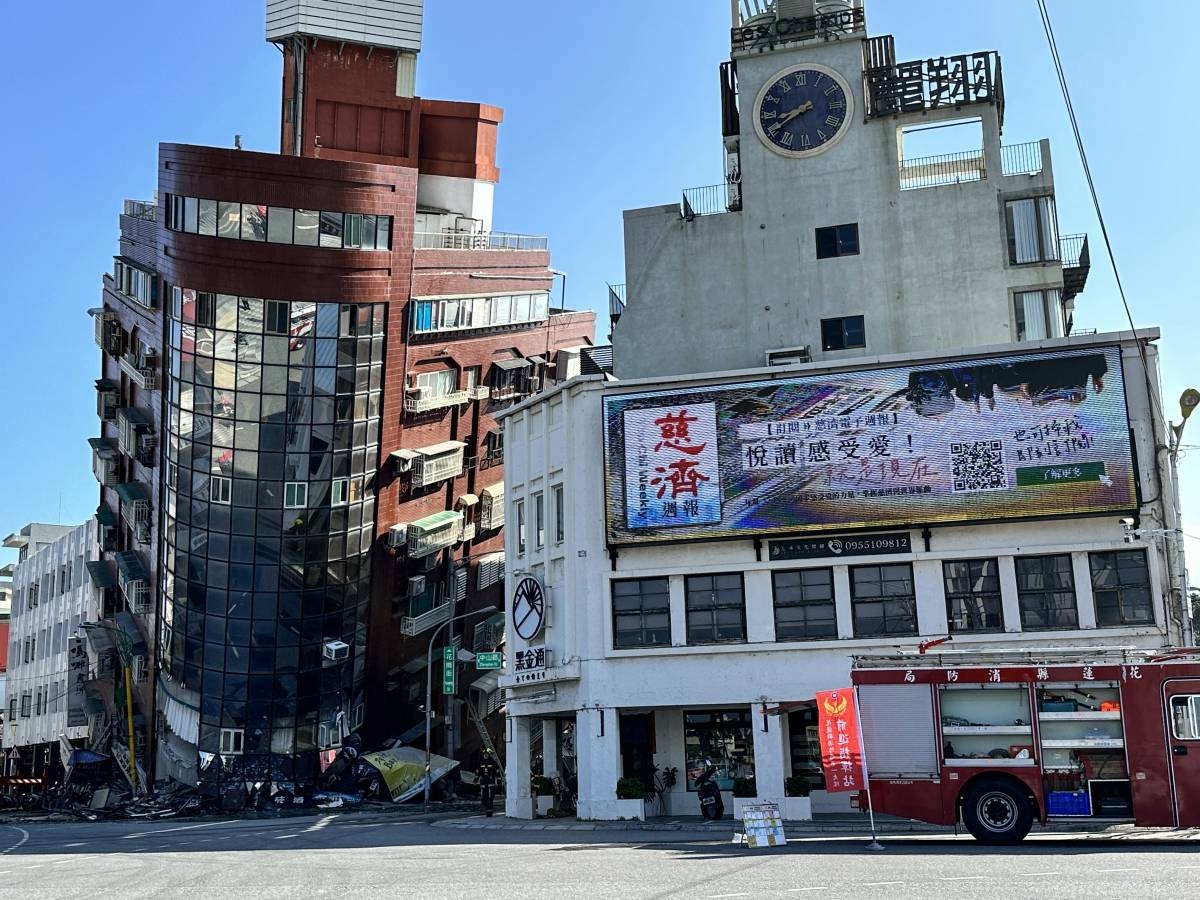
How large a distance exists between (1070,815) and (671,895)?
1074 cm

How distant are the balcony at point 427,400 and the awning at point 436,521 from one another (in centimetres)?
550

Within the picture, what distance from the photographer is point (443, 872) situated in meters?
20.8

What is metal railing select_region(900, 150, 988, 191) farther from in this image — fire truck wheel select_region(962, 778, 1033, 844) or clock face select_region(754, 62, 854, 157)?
fire truck wheel select_region(962, 778, 1033, 844)

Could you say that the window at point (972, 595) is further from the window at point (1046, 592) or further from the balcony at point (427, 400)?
the balcony at point (427, 400)

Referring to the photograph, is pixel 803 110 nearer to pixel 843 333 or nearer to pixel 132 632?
pixel 843 333

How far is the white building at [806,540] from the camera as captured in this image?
3641 centimetres

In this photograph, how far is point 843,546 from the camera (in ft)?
126

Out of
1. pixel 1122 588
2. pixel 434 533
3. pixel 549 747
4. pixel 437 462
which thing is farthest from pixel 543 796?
pixel 437 462

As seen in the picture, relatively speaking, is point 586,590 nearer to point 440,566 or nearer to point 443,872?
point 443,872

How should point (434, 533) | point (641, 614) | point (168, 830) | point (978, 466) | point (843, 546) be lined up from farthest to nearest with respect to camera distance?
point (434, 533), point (641, 614), point (168, 830), point (843, 546), point (978, 466)

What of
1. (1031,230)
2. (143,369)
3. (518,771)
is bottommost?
(518,771)

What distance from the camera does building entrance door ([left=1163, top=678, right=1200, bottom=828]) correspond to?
2334 centimetres

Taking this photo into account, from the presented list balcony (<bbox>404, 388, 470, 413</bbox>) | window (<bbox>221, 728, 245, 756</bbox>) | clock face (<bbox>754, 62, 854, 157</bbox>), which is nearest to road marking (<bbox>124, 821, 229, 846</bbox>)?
window (<bbox>221, 728, 245, 756</bbox>)

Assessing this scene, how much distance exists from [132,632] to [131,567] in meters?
3.36
